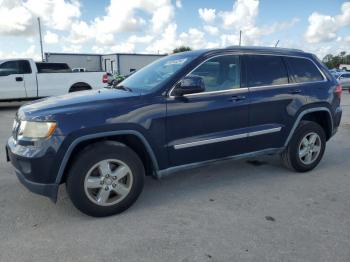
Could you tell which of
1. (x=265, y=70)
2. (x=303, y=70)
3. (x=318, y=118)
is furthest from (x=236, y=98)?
(x=318, y=118)

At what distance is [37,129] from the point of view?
3.17 metres

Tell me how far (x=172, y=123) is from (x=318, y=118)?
2600 millimetres

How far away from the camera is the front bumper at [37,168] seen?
3139 mm

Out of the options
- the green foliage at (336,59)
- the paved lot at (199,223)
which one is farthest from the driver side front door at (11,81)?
the green foliage at (336,59)

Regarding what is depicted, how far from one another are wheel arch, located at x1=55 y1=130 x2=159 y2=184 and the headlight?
0.77 ft

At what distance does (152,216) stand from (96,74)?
10697 mm

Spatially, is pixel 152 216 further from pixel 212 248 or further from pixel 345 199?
pixel 345 199

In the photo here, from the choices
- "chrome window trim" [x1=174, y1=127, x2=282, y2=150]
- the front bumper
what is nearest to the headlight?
the front bumper

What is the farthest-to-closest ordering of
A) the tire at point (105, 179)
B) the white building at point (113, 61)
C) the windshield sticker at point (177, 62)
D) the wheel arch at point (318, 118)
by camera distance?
the white building at point (113, 61) → the wheel arch at point (318, 118) → the windshield sticker at point (177, 62) → the tire at point (105, 179)

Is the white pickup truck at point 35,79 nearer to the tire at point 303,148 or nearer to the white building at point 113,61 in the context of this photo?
the tire at point 303,148

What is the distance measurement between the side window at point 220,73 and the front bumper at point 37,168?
6.06 ft

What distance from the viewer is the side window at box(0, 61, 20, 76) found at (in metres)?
11.9

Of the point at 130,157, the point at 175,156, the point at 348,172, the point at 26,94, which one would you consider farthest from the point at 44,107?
the point at 26,94

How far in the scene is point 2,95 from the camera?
11977 mm
